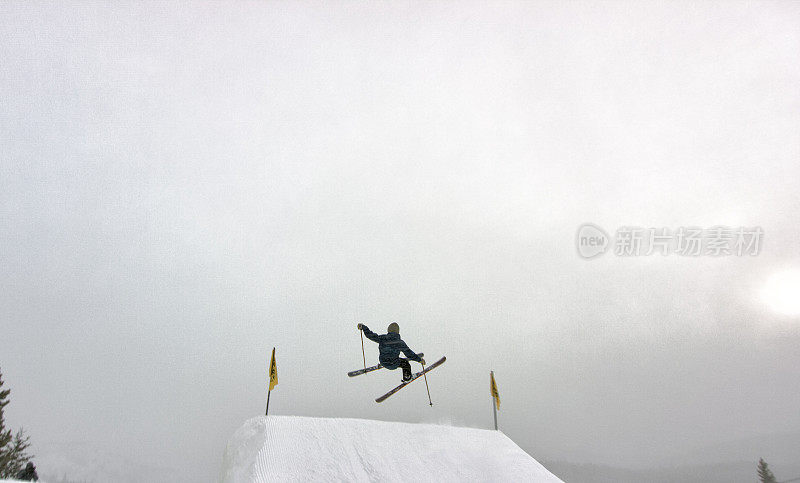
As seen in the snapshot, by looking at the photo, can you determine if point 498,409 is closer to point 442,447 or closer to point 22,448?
point 442,447

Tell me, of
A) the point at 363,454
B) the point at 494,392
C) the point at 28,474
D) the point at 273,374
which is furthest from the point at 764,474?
the point at 28,474

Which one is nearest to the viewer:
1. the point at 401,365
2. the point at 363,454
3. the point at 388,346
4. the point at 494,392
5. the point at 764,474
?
the point at 363,454

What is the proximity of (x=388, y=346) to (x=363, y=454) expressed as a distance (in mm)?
3571

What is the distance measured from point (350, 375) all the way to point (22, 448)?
41436 mm

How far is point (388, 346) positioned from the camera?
13.8 meters

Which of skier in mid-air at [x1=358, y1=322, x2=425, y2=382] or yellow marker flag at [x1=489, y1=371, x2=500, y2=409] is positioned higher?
skier in mid-air at [x1=358, y1=322, x2=425, y2=382]

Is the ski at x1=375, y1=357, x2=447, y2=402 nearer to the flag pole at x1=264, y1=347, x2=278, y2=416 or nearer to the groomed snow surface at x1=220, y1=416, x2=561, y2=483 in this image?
the groomed snow surface at x1=220, y1=416, x2=561, y2=483

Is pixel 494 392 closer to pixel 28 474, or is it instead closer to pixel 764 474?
pixel 28 474

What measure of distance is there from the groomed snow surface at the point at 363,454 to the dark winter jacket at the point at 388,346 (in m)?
1.98

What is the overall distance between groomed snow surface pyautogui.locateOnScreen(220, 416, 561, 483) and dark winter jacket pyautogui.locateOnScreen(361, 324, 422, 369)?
1983 mm

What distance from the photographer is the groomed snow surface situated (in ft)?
31.4

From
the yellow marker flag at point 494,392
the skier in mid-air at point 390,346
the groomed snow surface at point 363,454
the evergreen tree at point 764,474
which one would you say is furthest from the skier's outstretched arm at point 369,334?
the evergreen tree at point 764,474

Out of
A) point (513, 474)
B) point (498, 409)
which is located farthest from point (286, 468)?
point (498, 409)

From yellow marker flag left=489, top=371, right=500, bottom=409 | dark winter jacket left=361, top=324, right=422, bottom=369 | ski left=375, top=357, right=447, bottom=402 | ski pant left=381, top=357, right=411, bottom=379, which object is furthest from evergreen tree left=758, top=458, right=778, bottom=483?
dark winter jacket left=361, top=324, right=422, bottom=369
